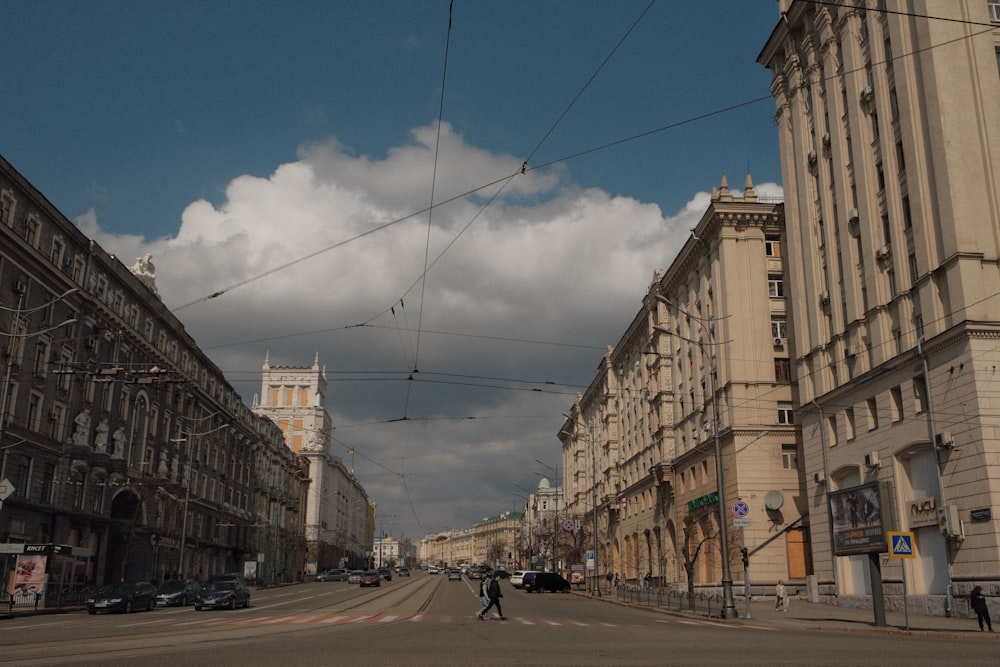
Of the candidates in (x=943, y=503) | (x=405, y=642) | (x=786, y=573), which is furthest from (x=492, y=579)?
(x=786, y=573)

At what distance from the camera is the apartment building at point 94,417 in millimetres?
41281

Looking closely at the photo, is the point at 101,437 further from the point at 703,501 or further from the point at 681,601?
the point at 703,501

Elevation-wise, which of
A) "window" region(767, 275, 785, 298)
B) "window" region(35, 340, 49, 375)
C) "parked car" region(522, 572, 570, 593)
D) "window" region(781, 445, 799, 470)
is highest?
"window" region(767, 275, 785, 298)

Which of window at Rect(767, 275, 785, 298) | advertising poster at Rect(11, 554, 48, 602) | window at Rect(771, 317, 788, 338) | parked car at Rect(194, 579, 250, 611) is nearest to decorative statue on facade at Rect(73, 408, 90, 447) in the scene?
advertising poster at Rect(11, 554, 48, 602)

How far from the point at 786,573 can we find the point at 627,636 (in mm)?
30220

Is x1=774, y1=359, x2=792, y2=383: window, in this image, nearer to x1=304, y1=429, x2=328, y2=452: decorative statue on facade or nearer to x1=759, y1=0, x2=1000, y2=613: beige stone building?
x1=759, y1=0, x2=1000, y2=613: beige stone building

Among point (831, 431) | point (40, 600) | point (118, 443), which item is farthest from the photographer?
point (118, 443)

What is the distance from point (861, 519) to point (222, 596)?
89.7ft

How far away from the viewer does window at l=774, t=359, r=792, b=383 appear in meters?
49.8

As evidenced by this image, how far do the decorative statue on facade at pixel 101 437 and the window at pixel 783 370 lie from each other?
137 ft

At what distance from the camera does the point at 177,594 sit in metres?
43.9

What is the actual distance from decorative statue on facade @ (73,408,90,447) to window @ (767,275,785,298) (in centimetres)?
4236

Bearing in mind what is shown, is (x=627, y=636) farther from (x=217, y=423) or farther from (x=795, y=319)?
(x=217, y=423)

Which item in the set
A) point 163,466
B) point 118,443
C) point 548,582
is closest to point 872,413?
point 548,582
